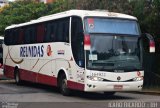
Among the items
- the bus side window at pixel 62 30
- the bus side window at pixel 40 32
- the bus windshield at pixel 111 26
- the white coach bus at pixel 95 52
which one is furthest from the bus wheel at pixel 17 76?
the bus windshield at pixel 111 26

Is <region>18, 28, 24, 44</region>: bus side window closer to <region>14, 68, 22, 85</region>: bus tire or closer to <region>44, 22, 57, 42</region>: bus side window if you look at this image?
<region>14, 68, 22, 85</region>: bus tire

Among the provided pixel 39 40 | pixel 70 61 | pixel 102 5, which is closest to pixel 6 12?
→ pixel 102 5

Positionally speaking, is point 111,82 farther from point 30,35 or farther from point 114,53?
point 30,35

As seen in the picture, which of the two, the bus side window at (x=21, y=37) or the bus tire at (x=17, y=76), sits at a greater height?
the bus side window at (x=21, y=37)

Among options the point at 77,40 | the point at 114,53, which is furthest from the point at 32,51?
the point at 114,53

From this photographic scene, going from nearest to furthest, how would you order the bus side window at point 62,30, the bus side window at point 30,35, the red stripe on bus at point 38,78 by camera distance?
the red stripe on bus at point 38,78
the bus side window at point 62,30
the bus side window at point 30,35

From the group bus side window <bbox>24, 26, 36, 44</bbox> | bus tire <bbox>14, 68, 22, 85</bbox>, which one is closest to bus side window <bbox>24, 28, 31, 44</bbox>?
bus side window <bbox>24, 26, 36, 44</bbox>

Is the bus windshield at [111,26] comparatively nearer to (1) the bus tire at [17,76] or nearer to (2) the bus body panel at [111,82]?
(2) the bus body panel at [111,82]

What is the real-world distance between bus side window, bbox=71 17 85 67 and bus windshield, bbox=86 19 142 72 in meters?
0.36

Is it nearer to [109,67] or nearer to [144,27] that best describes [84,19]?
[109,67]

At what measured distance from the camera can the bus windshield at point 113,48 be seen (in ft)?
59.0

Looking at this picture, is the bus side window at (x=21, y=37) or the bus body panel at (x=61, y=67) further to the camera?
the bus side window at (x=21, y=37)

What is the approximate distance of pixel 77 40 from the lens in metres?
18.6

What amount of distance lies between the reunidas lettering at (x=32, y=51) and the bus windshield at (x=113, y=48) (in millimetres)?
4961
